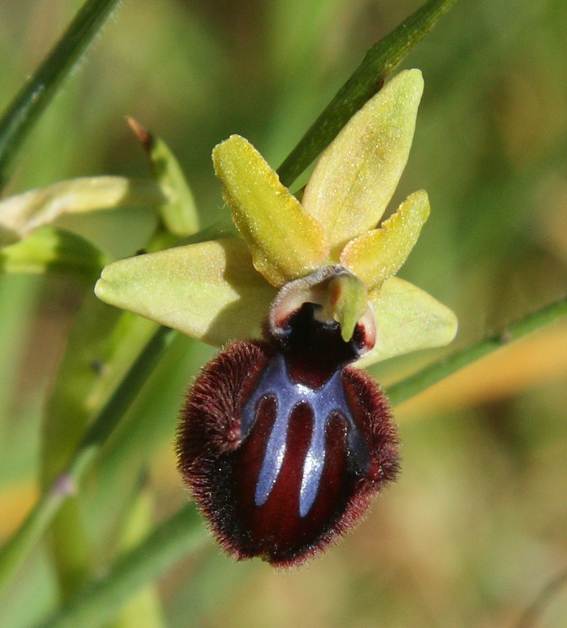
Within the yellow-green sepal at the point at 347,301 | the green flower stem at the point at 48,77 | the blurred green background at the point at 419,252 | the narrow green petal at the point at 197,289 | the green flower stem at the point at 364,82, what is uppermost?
the green flower stem at the point at 48,77

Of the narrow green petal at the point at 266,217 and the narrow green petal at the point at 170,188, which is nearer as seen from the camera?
the narrow green petal at the point at 266,217

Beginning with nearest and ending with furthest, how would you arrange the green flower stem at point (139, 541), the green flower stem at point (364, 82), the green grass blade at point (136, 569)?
the green flower stem at point (364, 82), the green grass blade at point (136, 569), the green flower stem at point (139, 541)

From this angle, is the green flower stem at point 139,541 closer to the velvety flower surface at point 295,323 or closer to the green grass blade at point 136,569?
the green grass blade at point 136,569

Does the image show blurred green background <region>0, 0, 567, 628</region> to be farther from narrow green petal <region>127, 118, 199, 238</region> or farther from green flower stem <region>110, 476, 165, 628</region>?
narrow green petal <region>127, 118, 199, 238</region>

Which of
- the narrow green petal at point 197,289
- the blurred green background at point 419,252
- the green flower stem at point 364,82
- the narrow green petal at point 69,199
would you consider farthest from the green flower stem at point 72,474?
the blurred green background at point 419,252

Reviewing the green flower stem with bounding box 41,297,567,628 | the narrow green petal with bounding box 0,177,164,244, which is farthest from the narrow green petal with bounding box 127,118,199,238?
the green flower stem with bounding box 41,297,567,628

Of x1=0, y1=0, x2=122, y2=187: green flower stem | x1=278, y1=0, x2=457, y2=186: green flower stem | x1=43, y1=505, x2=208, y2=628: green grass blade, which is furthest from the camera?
x1=43, y1=505, x2=208, y2=628: green grass blade

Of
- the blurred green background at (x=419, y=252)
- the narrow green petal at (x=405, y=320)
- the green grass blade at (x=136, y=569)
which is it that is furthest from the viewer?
the blurred green background at (x=419, y=252)

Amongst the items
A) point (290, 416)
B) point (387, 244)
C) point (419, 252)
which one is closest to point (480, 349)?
point (387, 244)
